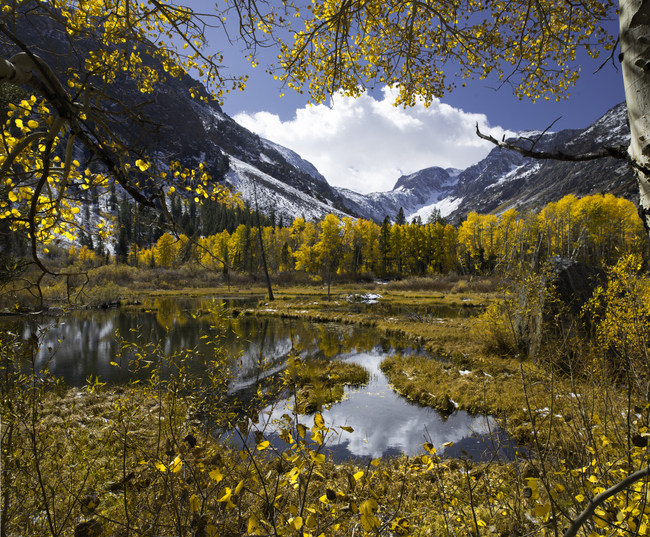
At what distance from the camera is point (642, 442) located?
145 cm

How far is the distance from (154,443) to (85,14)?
198 inches

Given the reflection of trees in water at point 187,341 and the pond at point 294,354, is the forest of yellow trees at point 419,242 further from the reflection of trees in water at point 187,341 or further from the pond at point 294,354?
the pond at point 294,354

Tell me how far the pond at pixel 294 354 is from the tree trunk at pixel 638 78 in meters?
1.50

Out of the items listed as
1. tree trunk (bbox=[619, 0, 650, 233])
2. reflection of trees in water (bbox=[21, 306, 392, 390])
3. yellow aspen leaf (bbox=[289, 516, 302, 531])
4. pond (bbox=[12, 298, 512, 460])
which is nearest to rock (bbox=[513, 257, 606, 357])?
pond (bbox=[12, 298, 512, 460])

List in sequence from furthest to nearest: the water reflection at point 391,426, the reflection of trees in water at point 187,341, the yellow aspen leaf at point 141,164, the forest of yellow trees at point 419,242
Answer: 1. the forest of yellow trees at point 419,242
2. the reflection of trees in water at point 187,341
3. the water reflection at point 391,426
4. the yellow aspen leaf at point 141,164

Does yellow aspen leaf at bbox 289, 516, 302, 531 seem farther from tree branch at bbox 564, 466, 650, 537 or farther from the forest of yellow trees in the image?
the forest of yellow trees

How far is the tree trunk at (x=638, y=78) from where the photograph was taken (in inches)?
57.2

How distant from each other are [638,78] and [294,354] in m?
2.65

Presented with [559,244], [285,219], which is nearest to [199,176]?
[559,244]

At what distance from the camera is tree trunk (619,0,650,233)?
4.77 ft

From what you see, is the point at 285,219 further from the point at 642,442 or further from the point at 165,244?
the point at 642,442

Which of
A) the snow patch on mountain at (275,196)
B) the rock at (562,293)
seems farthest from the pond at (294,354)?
the snow patch on mountain at (275,196)

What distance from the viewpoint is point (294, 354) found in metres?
2.68

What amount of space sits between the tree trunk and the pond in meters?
1.50
